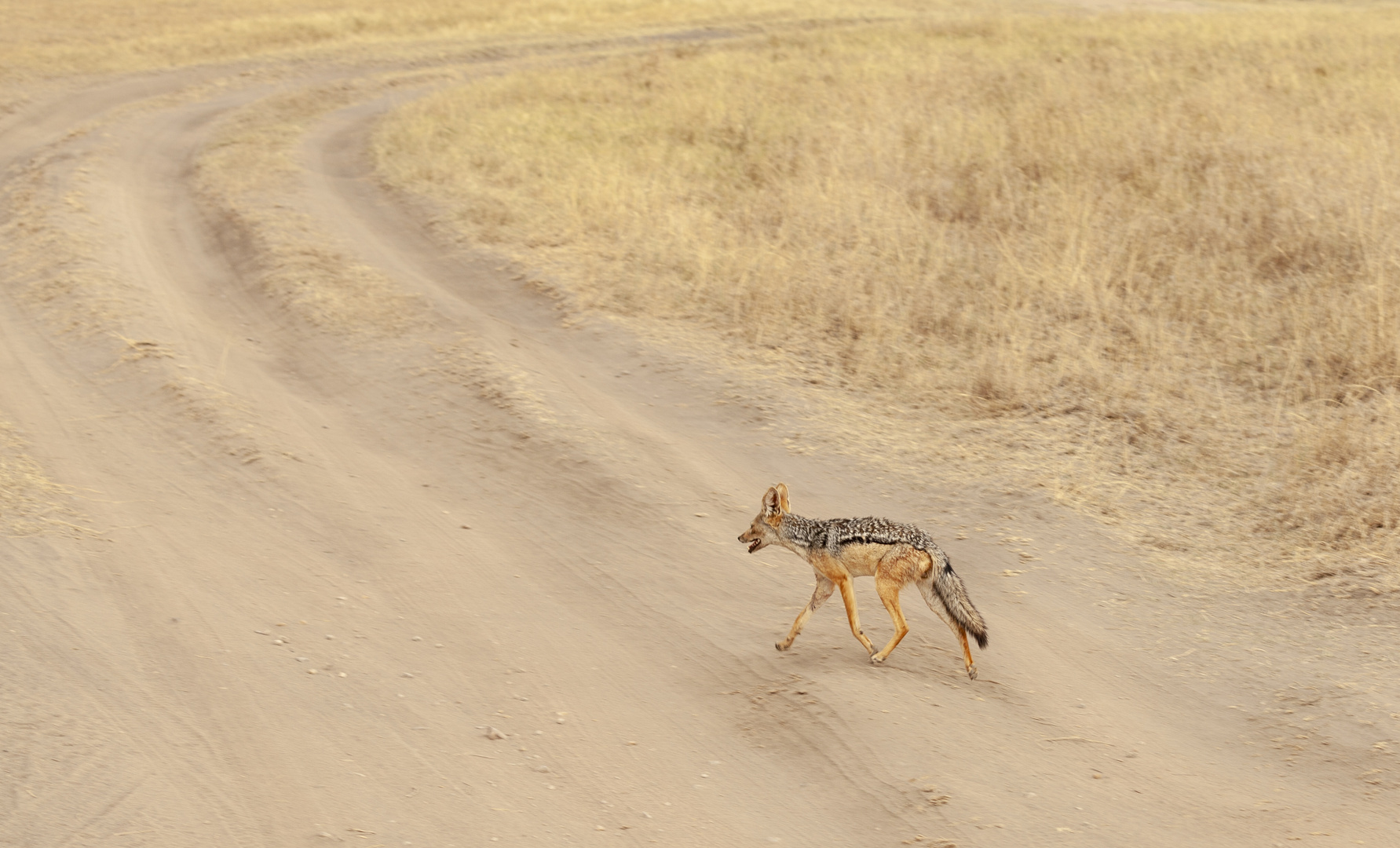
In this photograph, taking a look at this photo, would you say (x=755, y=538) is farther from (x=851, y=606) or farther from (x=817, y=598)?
(x=851, y=606)

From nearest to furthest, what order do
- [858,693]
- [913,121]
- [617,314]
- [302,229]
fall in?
[858,693] → [617,314] → [302,229] → [913,121]

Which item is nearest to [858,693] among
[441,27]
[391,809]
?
[391,809]

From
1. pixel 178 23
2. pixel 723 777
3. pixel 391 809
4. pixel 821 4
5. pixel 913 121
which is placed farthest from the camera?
pixel 821 4

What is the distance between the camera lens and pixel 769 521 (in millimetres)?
6191

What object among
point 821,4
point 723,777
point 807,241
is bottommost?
point 723,777

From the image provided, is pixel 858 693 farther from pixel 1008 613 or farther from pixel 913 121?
pixel 913 121

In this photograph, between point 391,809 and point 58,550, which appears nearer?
point 391,809

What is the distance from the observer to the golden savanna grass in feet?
29.2

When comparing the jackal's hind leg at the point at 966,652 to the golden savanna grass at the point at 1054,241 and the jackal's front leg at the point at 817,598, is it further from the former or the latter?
the golden savanna grass at the point at 1054,241

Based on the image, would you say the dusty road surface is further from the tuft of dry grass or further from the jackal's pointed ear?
the jackal's pointed ear

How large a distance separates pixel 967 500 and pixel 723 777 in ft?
11.3

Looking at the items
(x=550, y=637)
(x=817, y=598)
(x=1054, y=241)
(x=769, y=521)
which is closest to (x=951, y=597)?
(x=817, y=598)

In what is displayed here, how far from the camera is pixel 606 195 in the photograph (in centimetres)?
1416

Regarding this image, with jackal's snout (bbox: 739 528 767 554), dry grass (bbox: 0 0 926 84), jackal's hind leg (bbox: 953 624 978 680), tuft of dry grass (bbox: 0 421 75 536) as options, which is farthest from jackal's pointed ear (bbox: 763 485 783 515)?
dry grass (bbox: 0 0 926 84)
